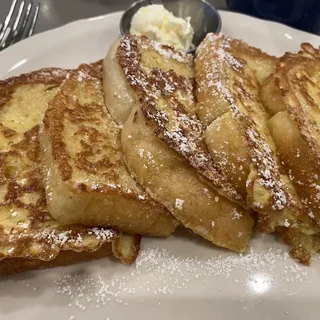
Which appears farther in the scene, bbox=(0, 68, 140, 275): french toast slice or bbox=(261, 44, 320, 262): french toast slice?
bbox=(261, 44, 320, 262): french toast slice

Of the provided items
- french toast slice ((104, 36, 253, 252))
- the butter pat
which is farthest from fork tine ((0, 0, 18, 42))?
french toast slice ((104, 36, 253, 252))

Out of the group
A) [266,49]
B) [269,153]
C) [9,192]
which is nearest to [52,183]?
[9,192]

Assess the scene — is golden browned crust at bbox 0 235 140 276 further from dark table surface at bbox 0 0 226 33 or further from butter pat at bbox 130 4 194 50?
dark table surface at bbox 0 0 226 33

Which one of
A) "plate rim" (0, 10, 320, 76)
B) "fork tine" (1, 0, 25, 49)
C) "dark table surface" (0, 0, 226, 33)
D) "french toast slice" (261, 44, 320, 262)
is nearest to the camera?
"french toast slice" (261, 44, 320, 262)

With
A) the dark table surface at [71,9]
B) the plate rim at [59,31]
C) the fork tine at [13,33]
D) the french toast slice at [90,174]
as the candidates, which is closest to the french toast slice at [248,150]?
the french toast slice at [90,174]

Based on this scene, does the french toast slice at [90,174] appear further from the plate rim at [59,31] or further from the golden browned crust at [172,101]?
the plate rim at [59,31]

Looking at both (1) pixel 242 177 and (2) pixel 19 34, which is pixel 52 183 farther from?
(2) pixel 19 34

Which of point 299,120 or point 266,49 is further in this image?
point 266,49
